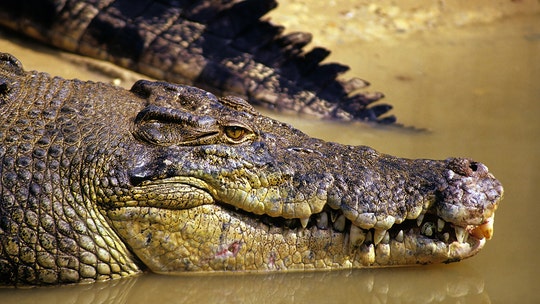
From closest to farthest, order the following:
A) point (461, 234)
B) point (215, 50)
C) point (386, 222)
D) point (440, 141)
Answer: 1. point (386, 222)
2. point (461, 234)
3. point (440, 141)
4. point (215, 50)

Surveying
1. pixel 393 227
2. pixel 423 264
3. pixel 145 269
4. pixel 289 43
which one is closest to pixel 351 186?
pixel 393 227

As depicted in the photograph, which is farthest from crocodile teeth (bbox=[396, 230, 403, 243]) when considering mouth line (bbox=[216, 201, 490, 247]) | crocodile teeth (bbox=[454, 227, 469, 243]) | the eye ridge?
the eye ridge

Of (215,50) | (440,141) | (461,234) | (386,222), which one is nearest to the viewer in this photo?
(386,222)

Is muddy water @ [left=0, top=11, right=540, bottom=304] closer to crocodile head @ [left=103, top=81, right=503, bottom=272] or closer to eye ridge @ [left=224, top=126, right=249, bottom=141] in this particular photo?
crocodile head @ [left=103, top=81, right=503, bottom=272]

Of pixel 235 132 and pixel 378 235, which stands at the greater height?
pixel 235 132

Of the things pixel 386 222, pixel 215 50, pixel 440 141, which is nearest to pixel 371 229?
pixel 386 222

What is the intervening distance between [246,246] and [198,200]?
315mm

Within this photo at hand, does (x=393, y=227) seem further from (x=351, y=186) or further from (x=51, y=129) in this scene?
(x=51, y=129)

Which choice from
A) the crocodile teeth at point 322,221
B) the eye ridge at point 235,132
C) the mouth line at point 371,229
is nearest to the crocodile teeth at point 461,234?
the mouth line at point 371,229

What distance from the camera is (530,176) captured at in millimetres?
4508

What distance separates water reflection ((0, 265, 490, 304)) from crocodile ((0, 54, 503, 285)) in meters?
0.05

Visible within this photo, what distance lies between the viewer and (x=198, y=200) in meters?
3.23

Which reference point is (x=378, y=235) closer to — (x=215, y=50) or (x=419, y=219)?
(x=419, y=219)

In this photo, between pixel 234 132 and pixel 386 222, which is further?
pixel 234 132
